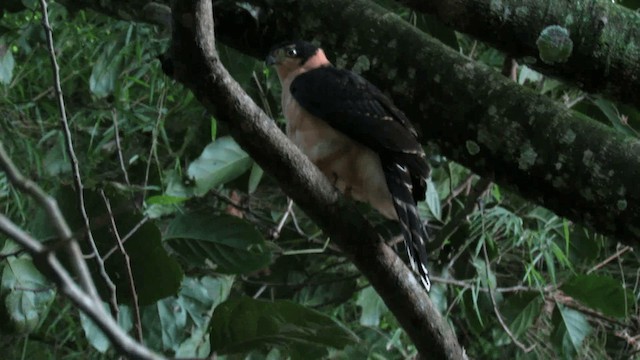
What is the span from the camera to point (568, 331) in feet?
A: 8.93

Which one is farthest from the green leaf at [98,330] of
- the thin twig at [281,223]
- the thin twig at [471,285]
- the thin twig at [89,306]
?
the thin twig at [89,306]

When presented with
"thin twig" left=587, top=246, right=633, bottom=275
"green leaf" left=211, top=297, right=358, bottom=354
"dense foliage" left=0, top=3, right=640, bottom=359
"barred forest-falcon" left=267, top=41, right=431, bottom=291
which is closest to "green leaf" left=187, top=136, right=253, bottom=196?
"dense foliage" left=0, top=3, right=640, bottom=359

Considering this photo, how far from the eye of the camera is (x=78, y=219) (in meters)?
2.04

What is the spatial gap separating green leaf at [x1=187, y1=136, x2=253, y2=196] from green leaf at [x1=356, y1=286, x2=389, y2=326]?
0.55 m

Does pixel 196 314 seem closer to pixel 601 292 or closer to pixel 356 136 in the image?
pixel 356 136

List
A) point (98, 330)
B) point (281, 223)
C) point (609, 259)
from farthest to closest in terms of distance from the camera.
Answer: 1. point (609, 259)
2. point (281, 223)
3. point (98, 330)

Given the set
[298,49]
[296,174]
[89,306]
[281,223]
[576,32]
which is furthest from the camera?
[281,223]

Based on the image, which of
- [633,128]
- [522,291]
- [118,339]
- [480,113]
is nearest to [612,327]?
[522,291]

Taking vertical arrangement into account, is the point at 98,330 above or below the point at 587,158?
below

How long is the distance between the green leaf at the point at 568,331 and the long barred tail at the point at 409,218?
28.9 inches

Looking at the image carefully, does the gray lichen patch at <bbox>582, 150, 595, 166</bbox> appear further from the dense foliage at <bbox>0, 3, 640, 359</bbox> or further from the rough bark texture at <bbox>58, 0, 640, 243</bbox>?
the dense foliage at <bbox>0, 3, 640, 359</bbox>

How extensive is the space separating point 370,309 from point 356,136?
0.68 meters

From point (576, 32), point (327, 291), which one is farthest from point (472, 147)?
point (327, 291)

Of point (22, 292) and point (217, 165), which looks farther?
point (217, 165)
